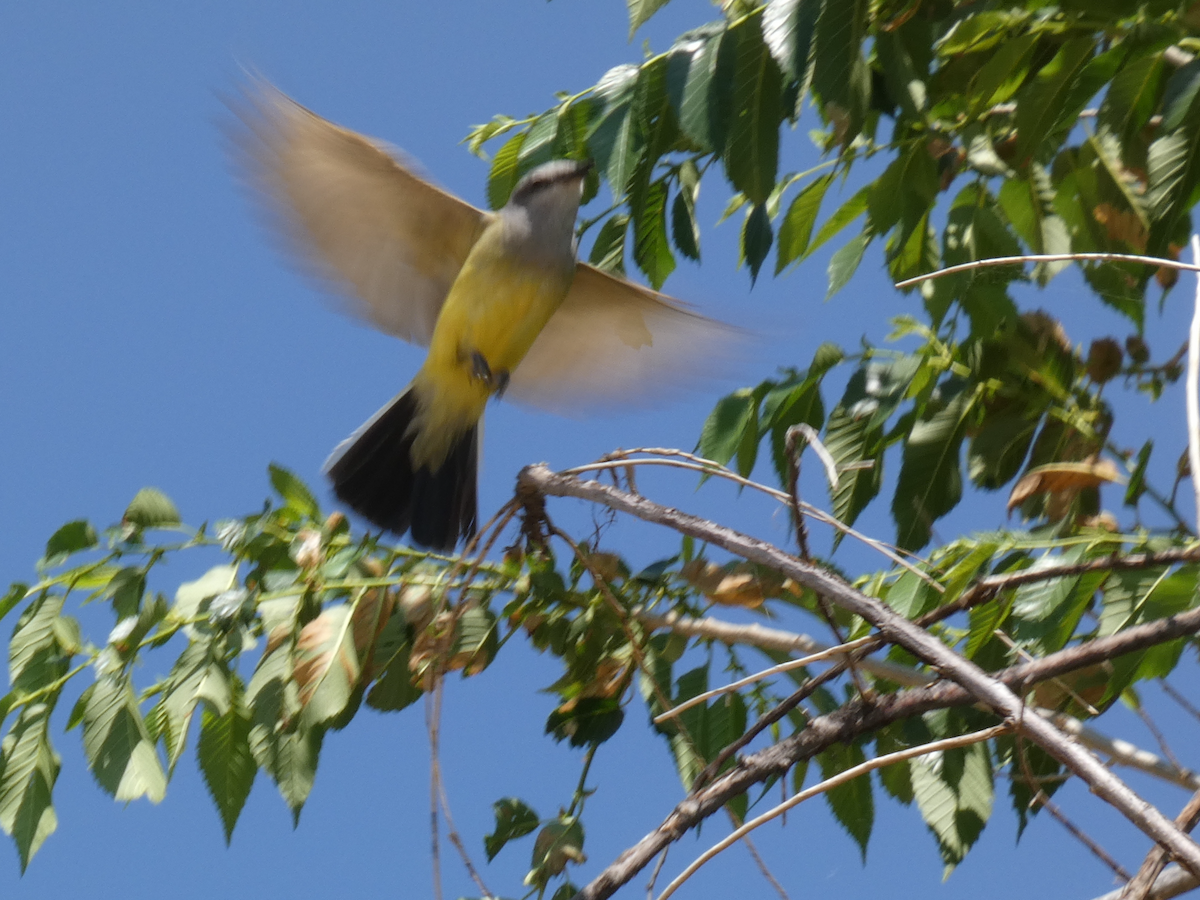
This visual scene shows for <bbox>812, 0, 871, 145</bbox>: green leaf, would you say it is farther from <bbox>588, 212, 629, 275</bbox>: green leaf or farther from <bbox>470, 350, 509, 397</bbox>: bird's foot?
<bbox>470, 350, 509, 397</bbox>: bird's foot

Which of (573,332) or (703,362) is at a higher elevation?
(573,332)

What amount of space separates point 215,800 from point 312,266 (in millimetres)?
2277

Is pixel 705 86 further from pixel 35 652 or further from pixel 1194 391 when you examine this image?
pixel 35 652

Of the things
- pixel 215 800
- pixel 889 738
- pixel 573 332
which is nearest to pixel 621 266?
pixel 573 332

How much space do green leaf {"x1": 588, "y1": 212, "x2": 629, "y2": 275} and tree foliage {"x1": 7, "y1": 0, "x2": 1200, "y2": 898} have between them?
0.14 meters

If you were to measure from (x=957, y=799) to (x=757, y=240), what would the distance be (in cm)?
133

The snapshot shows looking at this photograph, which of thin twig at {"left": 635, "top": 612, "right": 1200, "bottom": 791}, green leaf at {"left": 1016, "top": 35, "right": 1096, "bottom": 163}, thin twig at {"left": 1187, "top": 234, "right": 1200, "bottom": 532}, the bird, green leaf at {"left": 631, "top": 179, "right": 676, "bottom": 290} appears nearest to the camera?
thin twig at {"left": 1187, "top": 234, "right": 1200, "bottom": 532}

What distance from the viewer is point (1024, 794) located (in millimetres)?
2652

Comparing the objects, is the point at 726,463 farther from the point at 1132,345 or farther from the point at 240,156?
the point at 240,156

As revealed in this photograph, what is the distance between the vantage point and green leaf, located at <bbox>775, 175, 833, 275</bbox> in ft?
10.6

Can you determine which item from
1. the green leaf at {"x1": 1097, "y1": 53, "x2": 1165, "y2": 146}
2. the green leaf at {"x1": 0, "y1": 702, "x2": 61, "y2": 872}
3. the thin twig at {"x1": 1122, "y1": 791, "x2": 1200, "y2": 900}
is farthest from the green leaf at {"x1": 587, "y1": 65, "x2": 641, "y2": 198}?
the thin twig at {"x1": 1122, "y1": 791, "x2": 1200, "y2": 900}

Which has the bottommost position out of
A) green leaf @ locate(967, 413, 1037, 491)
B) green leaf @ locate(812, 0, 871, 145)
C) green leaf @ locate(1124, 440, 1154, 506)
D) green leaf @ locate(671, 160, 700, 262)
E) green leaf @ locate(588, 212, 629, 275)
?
green leaf @ locate(1124, 440, 1154, 506)

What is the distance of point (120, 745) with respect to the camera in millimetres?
2383

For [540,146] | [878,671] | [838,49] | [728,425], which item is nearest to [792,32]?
[838,49]
